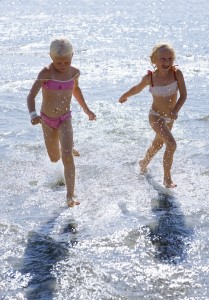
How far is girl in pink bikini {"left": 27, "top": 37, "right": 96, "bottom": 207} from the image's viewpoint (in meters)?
5.84

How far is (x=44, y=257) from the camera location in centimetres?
486

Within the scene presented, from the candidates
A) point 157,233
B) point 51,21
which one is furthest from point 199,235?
point 51,21

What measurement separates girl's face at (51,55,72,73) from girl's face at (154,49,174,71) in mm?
929

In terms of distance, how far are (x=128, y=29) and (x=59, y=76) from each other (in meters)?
9.82

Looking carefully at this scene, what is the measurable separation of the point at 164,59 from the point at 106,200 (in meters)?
1.50

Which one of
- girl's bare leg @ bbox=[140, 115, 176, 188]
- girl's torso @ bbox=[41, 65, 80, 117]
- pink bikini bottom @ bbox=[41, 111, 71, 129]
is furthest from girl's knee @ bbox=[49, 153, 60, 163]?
girl's bare leg @ bbox=[140, 115, 176, 188]

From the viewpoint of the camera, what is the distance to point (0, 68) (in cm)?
1186

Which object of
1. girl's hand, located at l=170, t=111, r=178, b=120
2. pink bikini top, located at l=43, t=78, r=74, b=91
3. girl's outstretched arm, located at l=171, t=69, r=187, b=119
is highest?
pink bikini top, located at l=43, t=78, r=74, b=91

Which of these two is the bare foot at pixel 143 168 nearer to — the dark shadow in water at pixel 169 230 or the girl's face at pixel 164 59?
the dark shadow in water at pixel 169 230

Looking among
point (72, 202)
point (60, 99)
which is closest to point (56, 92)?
point (60, 99)

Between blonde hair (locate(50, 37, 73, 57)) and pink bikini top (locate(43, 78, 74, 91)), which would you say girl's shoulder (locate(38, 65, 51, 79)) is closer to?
pink bikini top (locate(43, 78, 74, 91))

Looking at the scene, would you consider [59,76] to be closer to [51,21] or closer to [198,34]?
[198,34]

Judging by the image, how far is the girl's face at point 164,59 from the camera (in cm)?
630

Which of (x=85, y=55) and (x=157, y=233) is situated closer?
(x=157, y=233)
